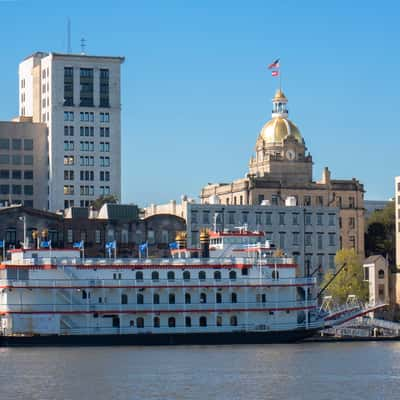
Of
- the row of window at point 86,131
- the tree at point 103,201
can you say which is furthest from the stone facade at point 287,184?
the row of window at point 86,131

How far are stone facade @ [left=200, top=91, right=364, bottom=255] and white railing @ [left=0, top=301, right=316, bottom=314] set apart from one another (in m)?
45.6

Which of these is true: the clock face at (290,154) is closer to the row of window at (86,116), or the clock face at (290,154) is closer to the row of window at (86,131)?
the row of window at (86,131)

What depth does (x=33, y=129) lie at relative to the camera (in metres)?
180

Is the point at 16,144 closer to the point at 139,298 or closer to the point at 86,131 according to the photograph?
the point at 86,131

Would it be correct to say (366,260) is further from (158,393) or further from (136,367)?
(158,393)

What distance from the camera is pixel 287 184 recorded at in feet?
521

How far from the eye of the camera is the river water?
240ft

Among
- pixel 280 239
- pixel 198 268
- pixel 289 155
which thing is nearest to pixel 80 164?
pixel 289 155

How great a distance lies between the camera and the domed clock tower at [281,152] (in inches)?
6388

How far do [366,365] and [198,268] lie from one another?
824 inches

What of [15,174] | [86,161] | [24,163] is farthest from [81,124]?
[15,174]

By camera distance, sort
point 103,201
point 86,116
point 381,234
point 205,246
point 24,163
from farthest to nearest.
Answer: point 86,116
point 24,163
point 103,201
point 381,234
point 205,246

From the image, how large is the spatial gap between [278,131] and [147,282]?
64.0m

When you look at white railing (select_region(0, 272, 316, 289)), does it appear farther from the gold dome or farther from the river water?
the gold dome
